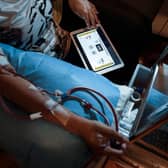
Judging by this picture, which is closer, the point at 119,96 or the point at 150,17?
the point at 119,96

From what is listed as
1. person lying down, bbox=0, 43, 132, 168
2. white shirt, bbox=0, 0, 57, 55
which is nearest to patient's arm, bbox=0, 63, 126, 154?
person lying down, bbox=0, 43, 132, 168

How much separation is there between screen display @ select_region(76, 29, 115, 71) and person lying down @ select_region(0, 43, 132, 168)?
0.26 meters

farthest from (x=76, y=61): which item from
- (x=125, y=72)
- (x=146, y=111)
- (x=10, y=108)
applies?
(x=10, y=108)

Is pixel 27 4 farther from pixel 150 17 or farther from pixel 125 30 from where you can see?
pixel 150 17

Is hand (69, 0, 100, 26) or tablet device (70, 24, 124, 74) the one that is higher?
hand (69, 0, 100, 26)

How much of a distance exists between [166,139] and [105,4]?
0.56m

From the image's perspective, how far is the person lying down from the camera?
77 cm

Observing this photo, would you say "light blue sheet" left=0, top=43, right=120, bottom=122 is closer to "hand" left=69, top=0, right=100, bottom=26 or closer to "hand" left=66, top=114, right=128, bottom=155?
"hand" left=66, top=114, right=128, bottom=155

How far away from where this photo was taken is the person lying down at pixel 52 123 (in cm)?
77

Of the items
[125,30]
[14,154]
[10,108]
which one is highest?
[125,30]

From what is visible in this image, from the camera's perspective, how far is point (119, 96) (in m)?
0.98

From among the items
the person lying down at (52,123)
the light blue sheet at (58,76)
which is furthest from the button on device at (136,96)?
the person lying down at (52,123)

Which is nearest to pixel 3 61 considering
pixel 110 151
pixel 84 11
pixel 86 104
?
pixel 86 104

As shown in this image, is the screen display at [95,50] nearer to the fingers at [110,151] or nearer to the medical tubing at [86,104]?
the medical tubing at [86,104]
